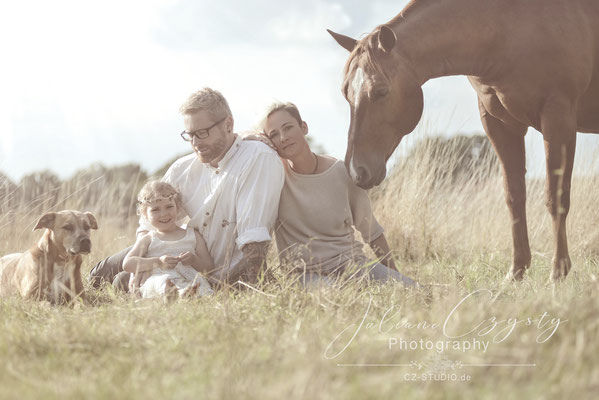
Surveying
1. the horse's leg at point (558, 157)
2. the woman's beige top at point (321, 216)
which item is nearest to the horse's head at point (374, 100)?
the woman's beige top at point (321, 216)

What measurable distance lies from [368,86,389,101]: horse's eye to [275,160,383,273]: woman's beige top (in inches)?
30.4

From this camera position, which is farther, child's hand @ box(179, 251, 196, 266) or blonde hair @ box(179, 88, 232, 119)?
blonde hair @ box(179, 88, 232, 119)

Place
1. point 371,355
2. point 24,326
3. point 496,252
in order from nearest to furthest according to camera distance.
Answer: point 371,355, point 24,326, point 496,252

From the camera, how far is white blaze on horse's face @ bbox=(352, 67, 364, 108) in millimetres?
3865

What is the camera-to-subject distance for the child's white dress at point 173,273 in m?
3.95

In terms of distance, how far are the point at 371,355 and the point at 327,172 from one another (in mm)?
2307

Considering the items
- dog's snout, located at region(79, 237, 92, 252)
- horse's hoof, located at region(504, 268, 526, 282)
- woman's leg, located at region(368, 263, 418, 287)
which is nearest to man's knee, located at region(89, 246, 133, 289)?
dog's snout, located at region(79, 237, 92, 252)

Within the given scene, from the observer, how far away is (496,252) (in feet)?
20.2

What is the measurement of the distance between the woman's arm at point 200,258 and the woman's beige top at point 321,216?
508mm

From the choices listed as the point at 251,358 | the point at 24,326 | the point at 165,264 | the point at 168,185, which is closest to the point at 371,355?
the point at 251,358

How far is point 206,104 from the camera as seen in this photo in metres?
4.21

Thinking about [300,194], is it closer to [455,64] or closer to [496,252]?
[455,64]

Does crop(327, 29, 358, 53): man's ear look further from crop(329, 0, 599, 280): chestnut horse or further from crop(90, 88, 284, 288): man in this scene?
crop(90, 88, 284, 288): man

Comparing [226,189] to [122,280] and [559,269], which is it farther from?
[559,269]
